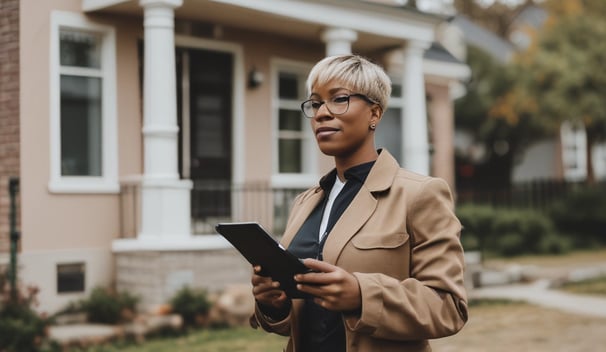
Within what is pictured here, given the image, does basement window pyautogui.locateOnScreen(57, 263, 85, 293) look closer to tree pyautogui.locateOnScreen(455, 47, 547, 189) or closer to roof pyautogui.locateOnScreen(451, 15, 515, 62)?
tree pyautogui.locateOnScreen(455, 47, 547, 189)

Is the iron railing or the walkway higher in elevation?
the iron railing

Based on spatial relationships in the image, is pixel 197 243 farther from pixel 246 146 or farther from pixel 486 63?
pixel 486 63

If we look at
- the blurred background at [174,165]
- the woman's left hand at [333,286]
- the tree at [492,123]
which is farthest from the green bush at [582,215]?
the woman's left hand at [333,286]

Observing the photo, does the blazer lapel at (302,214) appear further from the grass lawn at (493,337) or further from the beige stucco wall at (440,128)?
the beige stucco wall at (440,128)

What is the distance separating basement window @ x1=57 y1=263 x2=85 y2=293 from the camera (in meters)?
9.38

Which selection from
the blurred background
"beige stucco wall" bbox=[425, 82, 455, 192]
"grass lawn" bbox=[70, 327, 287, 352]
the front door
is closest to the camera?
"grass lawn" bbox=[70, 327, 287, 352]

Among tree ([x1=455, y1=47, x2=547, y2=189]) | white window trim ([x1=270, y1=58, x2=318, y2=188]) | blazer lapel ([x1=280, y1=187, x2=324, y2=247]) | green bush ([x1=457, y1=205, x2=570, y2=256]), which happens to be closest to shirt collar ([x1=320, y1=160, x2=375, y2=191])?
blazer lapel ([x1=280, y1=187, x2=324, y2=247])

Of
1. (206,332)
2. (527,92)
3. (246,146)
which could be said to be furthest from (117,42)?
(527,92)

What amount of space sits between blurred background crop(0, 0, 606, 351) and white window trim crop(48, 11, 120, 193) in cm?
2

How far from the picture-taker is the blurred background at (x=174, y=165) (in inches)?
354

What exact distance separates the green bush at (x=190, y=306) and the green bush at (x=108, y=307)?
1.66ft

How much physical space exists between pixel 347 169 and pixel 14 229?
23.4 ft

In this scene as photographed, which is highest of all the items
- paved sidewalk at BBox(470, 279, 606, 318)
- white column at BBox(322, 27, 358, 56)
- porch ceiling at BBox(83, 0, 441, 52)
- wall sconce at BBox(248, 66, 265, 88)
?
porch ceiling at BBox(83, 0, 441, 52)

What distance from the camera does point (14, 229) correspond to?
353 inches
